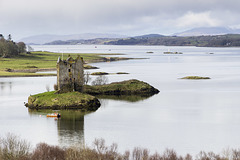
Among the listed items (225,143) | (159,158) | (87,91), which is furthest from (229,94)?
(159,158)

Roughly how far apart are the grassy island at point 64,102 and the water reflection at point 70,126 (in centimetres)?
209

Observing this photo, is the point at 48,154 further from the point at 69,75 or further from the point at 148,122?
the point at 69,75

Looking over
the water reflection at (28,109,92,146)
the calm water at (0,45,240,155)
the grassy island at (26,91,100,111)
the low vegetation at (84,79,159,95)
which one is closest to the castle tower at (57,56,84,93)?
the grassy island at (26,91,100,111)

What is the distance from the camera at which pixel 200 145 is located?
162 ft

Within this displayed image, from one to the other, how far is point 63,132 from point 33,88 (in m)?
48.5

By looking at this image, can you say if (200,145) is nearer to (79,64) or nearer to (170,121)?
(170,121)

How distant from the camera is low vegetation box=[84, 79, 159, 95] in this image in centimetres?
9394

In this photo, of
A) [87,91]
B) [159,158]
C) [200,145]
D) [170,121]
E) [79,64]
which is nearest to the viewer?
[159,158]

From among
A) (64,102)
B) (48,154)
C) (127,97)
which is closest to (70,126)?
(64,102)

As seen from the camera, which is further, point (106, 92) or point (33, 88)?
point (33, 88)

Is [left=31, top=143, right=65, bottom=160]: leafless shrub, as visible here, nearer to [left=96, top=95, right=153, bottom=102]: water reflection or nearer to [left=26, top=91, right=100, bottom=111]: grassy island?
[left=26, top=91, right=100, bottom=111]: grassy island

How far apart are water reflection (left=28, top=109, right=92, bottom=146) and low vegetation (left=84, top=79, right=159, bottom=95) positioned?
20987mm

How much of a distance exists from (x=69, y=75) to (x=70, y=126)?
20.8m

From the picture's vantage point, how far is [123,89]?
9556 cm
